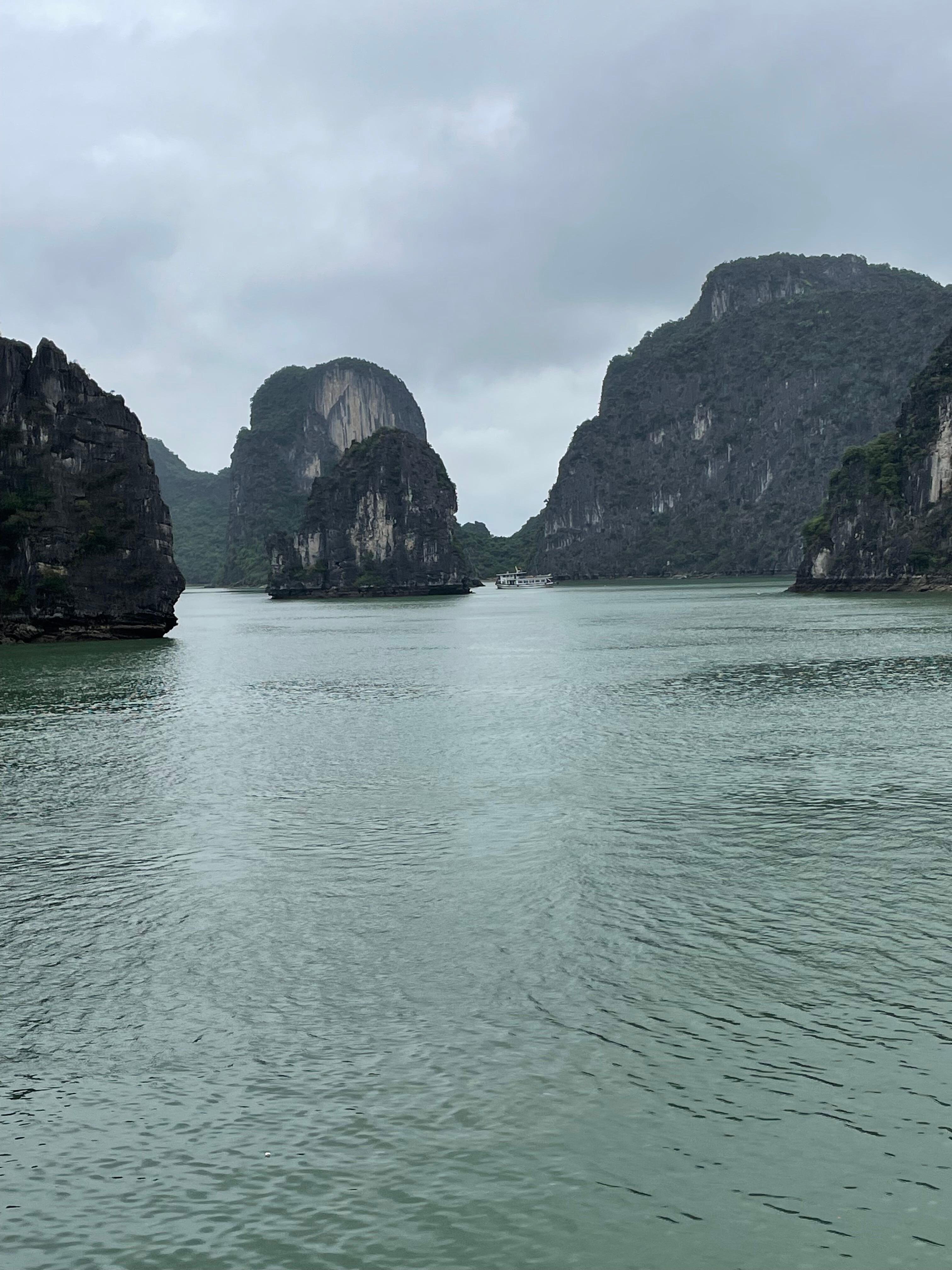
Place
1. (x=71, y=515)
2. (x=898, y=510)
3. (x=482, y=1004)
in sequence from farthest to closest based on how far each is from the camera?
(x=898, y=510), (x=71, y=515), (x=482, y=1004)

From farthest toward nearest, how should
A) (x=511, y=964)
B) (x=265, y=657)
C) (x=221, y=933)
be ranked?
(x=265, y=657) → (x=221, y=933) → (x=511, y=964)

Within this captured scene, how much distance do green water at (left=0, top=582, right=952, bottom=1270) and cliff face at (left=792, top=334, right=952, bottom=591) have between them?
120341mm

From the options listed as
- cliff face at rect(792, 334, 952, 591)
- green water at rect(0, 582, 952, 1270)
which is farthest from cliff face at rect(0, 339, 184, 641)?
cliff face at rect(792, 334, 952, 591)

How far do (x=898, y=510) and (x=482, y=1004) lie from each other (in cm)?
14942

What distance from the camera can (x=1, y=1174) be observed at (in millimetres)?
8594

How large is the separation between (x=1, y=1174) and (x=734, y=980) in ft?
24.2

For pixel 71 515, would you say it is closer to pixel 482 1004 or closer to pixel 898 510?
pixel 482 1004

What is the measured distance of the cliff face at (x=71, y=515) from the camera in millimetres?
74125

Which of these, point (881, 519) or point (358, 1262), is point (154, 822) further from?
point (881, 519)

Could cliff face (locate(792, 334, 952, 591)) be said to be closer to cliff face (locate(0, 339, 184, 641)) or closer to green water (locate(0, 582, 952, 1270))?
cliff face (locate(0, 339, 184, 641))

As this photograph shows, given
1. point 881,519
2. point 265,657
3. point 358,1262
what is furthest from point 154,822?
point 881,519

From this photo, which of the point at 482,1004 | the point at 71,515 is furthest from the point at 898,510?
the point at 482,1004

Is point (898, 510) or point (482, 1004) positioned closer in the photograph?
point (482, 1004)

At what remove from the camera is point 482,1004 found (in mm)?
11773
